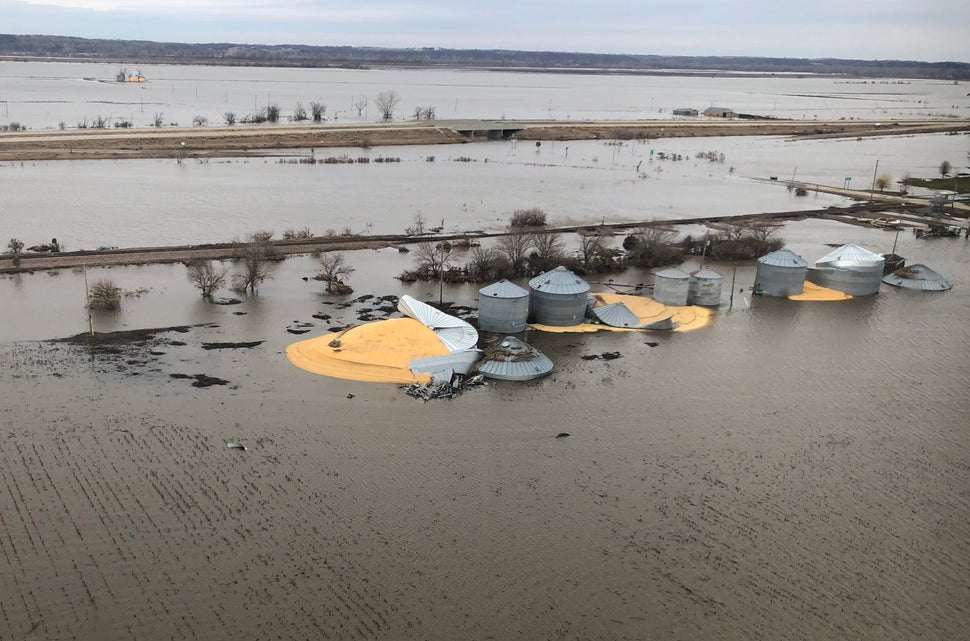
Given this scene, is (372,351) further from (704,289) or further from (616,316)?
(704,289)

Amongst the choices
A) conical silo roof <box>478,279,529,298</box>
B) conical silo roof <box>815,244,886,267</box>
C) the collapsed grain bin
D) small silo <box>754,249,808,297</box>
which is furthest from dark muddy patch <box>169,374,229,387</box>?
conical silo roof <box>815,244,886,267</box>

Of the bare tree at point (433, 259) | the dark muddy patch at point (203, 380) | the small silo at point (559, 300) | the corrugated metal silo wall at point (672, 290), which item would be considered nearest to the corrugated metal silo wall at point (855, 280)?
the corrugated metal silo wall at point (672, 290)

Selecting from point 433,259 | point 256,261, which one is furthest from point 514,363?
point 256,261

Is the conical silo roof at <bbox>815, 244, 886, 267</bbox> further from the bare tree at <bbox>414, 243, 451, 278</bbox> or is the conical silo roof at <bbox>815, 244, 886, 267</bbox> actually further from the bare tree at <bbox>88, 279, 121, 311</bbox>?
the bare tree at <bbox>88, 279, 121, 311</bbox>

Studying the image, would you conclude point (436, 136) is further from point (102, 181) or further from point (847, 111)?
point (847, 111)

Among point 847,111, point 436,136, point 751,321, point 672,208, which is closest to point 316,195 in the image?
point 672,208

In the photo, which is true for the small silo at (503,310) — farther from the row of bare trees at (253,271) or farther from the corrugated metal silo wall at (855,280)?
the corrugated metal silo wall at (855,280)
